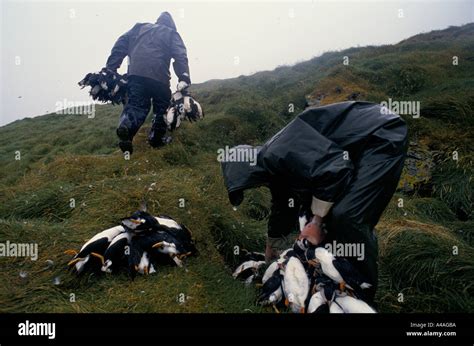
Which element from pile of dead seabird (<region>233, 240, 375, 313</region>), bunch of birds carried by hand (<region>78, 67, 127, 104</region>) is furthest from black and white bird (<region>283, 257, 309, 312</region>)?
bunch of birds carried by hand (<region>78, 67, 127, 104</region>)

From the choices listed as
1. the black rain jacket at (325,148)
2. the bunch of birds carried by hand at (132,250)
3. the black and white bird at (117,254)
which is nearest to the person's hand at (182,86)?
the bunch of birds carried by hand at (132,250)

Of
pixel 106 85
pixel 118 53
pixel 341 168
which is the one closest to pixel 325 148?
pixel 341 168

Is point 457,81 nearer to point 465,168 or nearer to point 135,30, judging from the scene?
point 465,168

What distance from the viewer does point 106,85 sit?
6.36 m

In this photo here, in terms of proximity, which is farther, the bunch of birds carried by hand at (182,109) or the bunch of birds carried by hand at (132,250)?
the bunch of birds carried by hand at (182,109)

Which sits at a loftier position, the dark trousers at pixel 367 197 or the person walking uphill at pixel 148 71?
the person walking uphill at pixel 148 71

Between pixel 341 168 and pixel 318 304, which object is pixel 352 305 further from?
pixel 341 168

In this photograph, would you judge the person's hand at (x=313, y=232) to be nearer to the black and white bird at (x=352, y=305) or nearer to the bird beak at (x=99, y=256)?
the black and white bird at (x=352, y=305)

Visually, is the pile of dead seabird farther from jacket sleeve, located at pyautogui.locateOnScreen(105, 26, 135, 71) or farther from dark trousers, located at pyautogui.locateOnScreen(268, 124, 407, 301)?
jacket sleeve, located at pyautogui.locateOnScreen(105, 26, 135, 71)

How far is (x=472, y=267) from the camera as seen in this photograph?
128 inches

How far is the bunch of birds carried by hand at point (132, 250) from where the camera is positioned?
310 cm

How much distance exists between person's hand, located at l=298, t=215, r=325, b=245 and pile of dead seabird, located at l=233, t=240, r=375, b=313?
92mm

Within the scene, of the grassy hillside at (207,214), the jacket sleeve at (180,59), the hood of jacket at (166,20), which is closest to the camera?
the grassy hillside at (207,214)

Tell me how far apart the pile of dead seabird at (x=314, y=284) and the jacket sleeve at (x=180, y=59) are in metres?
4.55
